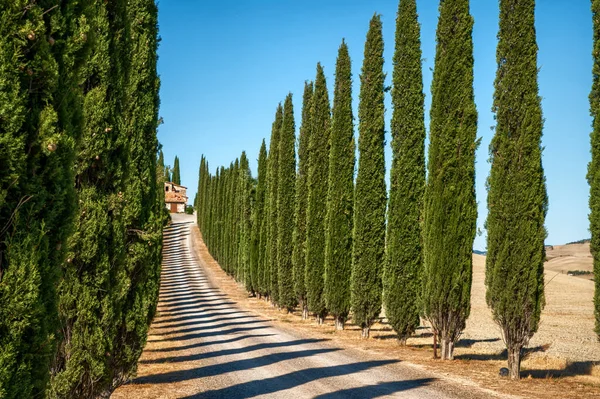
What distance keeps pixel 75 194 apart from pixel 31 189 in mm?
640

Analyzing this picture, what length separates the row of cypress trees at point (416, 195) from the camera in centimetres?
1264

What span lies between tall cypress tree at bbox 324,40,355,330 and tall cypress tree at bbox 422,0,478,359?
8.20 metres

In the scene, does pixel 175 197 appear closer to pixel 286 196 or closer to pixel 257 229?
pixel 257 229

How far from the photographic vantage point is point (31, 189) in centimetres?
507

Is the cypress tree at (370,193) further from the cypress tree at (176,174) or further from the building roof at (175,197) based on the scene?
the cypress tree at (176,174)

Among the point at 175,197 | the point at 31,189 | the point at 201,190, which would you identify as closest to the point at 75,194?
the point at 31,189

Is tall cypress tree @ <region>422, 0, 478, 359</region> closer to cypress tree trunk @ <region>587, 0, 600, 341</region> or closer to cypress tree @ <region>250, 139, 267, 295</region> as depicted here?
cypress tree trunk @ <region>587, 0, 600, 341</region>

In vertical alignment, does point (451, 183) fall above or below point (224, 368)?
above

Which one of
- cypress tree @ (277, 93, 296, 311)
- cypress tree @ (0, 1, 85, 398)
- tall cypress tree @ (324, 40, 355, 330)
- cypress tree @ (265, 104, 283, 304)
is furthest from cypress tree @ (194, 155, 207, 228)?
cypress tree @ (0, 1, 85, 398)

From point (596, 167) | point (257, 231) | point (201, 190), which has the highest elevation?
point (201, 190)

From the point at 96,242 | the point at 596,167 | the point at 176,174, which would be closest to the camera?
the point at 96,242

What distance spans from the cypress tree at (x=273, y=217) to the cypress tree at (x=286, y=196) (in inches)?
59.7

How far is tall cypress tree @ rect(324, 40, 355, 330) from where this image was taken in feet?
77.2

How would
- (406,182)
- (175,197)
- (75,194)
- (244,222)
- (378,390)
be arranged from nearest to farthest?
(75,194) < (378,390) < (406,182) < (244,222) < (175,197)
